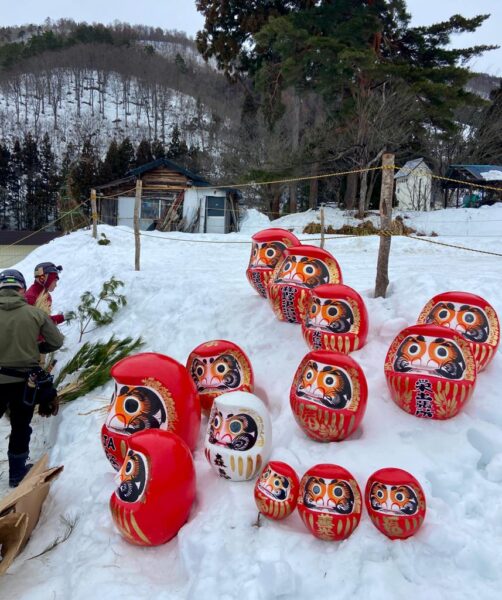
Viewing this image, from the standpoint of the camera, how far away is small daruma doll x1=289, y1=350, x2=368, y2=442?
336 centimetres

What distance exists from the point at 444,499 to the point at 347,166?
20968 millimetres

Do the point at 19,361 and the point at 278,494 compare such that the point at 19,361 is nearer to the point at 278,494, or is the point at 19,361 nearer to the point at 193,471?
the point at 193,471

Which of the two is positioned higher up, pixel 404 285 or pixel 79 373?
pixel 404 285

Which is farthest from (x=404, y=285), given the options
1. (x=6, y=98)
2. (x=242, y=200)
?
(x=6, y=98)

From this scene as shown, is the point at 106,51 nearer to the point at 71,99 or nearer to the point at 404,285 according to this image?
the point at 71,99

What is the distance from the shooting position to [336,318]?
411 cm

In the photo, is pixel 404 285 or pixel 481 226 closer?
pixel 404 285

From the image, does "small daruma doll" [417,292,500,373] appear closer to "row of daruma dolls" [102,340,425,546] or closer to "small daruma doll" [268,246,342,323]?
"small daruma doll" [268,246,342,323]

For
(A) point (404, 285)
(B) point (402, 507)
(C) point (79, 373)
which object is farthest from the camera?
(C) point (79, 373)

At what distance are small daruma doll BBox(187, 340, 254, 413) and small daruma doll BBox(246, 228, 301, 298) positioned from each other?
4.52 feet

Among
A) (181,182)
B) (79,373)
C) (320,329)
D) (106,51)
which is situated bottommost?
(79,373)

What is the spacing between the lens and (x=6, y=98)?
207ft

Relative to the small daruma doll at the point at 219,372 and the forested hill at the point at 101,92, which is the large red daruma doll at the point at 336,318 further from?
the forested hill at the point at 101,92

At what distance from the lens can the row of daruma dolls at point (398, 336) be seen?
3387 millimetres
